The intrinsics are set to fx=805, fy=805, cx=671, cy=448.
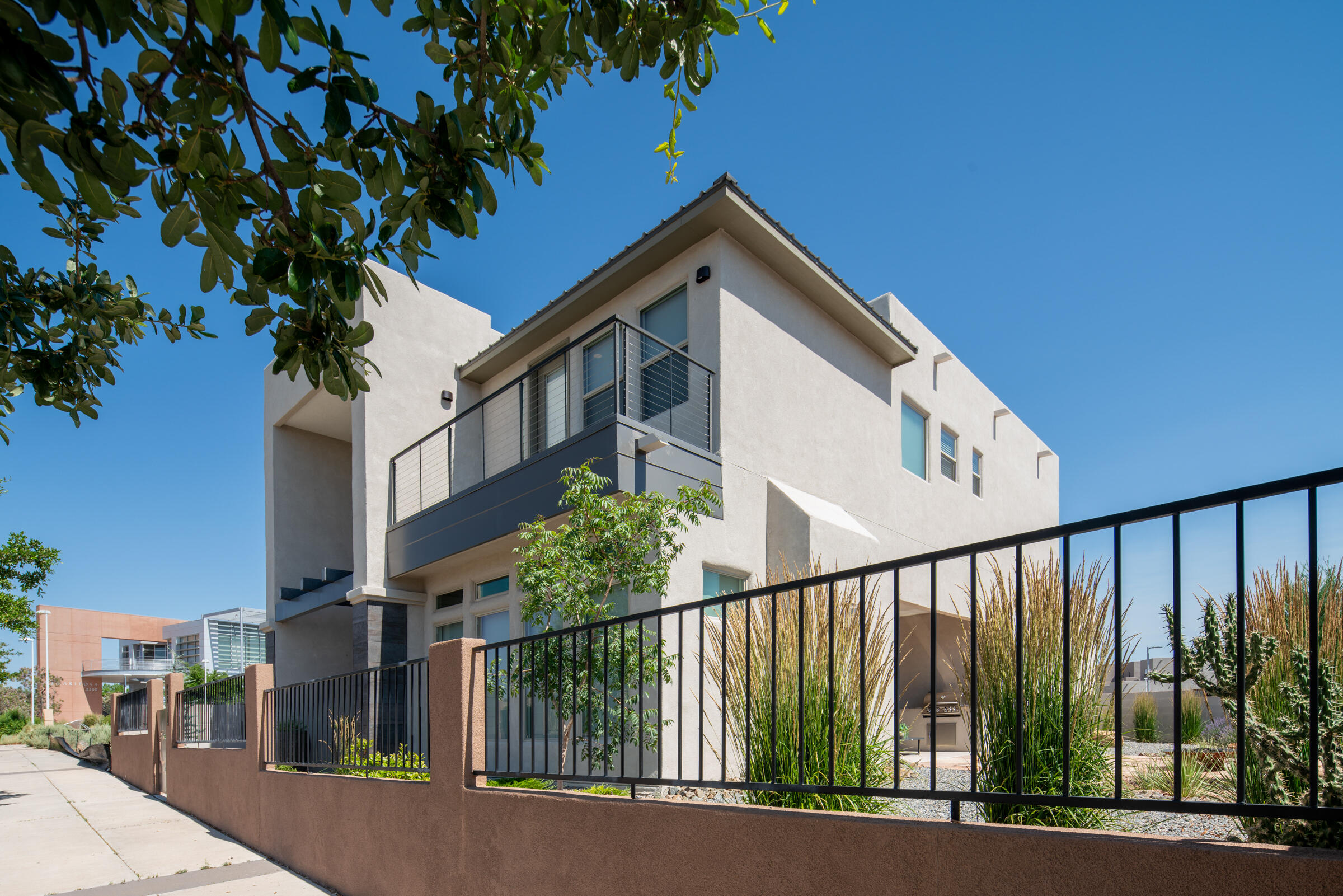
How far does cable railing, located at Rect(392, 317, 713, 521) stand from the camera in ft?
30.2

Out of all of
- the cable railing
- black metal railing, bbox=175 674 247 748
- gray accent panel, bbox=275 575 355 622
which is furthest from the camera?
gray accent panel, bbox=275 575 355 622

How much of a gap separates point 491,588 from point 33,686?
39332 mm

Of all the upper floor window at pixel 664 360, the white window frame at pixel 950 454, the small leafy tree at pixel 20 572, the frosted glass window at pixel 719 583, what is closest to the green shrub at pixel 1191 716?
the frosted glass window at pixel 719 583

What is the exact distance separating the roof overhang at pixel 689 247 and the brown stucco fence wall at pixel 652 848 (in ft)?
18.6

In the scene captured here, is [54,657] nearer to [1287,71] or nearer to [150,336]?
[150,336]

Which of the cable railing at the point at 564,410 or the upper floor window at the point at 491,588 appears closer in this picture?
the cable railing at the point at 564,410

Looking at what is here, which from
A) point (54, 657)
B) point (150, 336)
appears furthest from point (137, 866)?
point (54, 657)

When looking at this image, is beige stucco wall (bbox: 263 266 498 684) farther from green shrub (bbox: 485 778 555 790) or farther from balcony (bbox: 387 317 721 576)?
green shrub (bbox: 485 778 555 790)

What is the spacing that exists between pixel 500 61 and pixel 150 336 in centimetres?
353

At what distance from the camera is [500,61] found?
3.48 metres

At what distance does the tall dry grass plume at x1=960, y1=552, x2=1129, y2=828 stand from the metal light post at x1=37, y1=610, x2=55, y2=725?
4584cm

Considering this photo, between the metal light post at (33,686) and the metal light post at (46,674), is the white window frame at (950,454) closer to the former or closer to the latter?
the metal light post at (33,686)

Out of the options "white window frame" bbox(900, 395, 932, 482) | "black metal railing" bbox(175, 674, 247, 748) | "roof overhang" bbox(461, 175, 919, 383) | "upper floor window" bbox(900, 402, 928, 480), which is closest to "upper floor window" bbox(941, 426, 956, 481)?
"white window frame" bbox(900, 395, 932, 482)

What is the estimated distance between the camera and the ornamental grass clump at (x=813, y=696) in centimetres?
448
